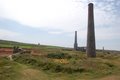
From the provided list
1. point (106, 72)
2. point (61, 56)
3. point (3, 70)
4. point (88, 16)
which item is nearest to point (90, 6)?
point (88, 16)

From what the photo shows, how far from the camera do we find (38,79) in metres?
15.6

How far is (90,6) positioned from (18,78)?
1804cm

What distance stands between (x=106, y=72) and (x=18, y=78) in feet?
22.3

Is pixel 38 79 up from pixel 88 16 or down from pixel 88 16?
down

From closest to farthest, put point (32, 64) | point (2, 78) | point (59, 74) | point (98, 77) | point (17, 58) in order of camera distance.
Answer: point (2, 78)
point (98, 77)
point (59, 74)
point (32, 64)
point (17, 58)

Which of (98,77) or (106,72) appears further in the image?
(106,72)

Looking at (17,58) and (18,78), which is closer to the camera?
(18,78)

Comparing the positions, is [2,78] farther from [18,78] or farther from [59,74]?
[59,74]

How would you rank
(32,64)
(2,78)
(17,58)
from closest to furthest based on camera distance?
(2,78) < (32,64) < (17,58)

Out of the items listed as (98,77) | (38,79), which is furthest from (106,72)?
(38,79)

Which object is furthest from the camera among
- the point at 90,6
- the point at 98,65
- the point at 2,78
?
the point at 90,6

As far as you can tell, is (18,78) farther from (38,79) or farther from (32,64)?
(32,64)

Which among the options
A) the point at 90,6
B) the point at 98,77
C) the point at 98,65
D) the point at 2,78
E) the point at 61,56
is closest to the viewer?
the point at 2,78

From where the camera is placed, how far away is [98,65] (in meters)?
20.9
